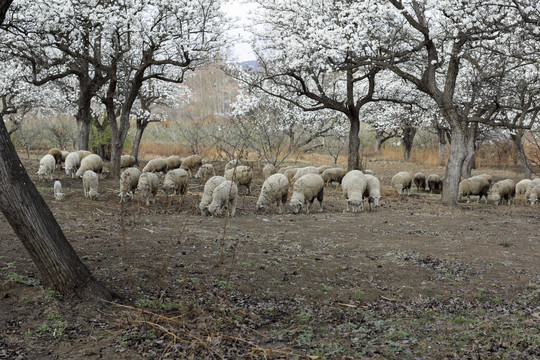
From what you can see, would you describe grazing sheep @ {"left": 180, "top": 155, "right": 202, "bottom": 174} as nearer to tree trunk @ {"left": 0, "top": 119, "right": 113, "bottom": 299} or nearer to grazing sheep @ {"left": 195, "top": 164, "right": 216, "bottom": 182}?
grazing sheep @ {"left": 195, "top": 164, "right": 216, "bottom": 182}

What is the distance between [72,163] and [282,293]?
1608 cm

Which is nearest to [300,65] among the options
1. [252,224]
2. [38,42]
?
[252,224]

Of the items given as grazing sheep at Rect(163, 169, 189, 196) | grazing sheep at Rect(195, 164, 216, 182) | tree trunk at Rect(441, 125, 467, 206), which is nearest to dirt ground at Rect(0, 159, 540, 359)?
grazing sheep at Rect(163, 169, 189, 196)

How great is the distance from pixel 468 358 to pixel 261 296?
292cm

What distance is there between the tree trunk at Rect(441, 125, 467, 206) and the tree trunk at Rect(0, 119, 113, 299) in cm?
1398

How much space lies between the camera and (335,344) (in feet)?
16.0

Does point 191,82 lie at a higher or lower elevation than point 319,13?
higher

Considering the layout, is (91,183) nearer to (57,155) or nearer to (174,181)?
(174,181)

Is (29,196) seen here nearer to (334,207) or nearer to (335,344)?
(335,344)

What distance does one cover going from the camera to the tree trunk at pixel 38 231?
4.95m

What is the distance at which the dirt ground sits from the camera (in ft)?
15.4

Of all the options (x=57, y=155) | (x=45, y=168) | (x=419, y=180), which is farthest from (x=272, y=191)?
(x=57, y=155)

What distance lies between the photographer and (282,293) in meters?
6.75

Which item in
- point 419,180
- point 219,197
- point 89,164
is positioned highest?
point 89,164
